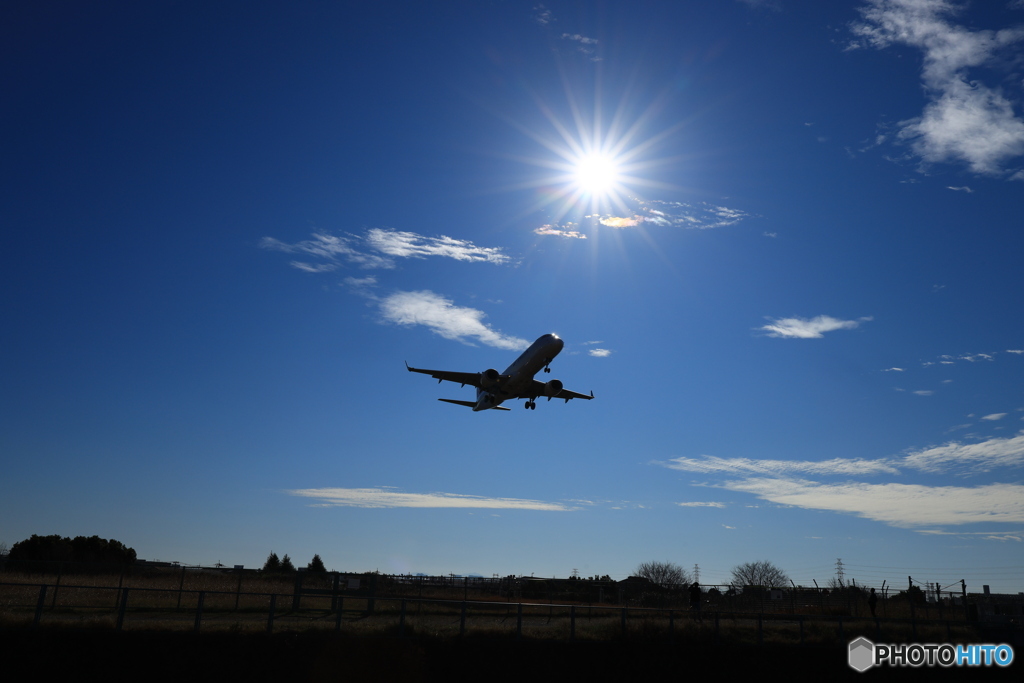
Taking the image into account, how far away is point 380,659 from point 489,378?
23761 millimetres

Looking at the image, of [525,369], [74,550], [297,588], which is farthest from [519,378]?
[74,550]

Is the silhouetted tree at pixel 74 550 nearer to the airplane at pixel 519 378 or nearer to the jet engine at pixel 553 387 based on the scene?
the airplane at pixel 519 378

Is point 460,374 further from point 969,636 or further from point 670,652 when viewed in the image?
point 969,636

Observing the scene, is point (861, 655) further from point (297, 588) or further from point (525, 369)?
point (525, 369)

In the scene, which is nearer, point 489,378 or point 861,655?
point 861,655

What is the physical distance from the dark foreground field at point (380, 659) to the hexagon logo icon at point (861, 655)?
11.1 inches

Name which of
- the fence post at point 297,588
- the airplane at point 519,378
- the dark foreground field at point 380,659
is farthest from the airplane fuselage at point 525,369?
the dark foreground field at point 380,659

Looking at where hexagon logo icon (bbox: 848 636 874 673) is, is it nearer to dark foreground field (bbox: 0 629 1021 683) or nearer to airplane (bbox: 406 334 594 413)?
dark foreground field (bbox: 0 629 1021 683)

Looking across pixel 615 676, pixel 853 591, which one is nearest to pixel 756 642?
pixel 615 676

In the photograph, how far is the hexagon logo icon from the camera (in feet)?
78.8

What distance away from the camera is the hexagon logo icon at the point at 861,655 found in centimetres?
2403

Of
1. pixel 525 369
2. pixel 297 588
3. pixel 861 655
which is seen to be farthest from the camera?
pixel 525 369

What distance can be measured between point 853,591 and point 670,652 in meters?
19.2

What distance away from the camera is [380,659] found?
20.2 metres
